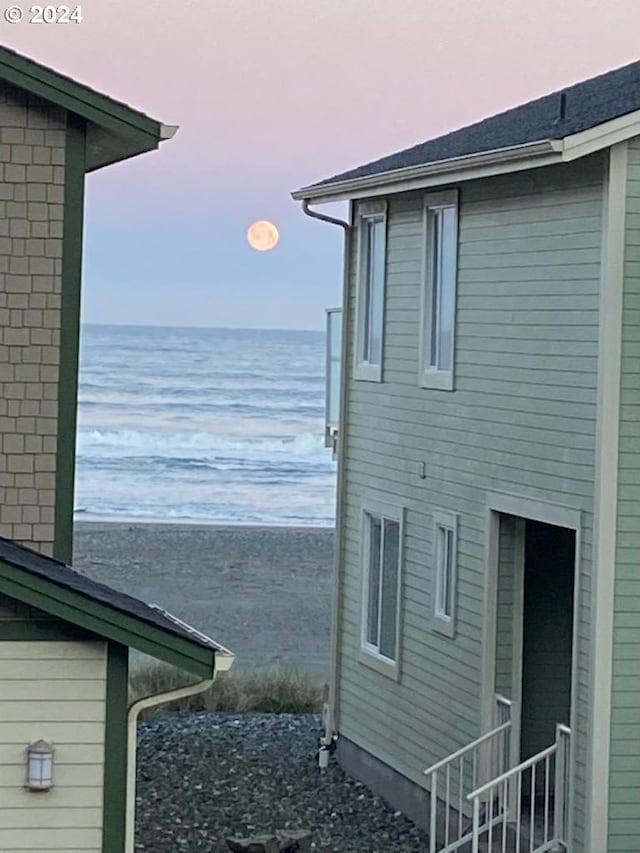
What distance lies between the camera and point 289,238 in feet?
274

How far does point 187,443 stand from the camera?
233ft

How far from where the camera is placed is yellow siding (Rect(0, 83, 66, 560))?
37.4 ft

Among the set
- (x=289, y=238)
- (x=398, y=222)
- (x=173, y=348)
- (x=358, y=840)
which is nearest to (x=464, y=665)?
(x=358, y=840)

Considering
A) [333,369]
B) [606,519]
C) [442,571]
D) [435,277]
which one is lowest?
[442,571]

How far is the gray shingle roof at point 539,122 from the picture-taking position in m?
12.8

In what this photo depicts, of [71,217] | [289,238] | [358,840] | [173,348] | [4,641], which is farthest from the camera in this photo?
[173,348]

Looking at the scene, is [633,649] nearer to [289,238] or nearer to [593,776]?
[593,776]

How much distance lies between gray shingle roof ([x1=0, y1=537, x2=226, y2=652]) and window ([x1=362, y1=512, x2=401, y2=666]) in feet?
19.4

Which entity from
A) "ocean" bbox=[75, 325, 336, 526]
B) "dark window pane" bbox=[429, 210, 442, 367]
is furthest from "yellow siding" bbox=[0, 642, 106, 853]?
"ocean" bbox=[75, 325, 336, 526]

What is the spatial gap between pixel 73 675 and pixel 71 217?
3.12 m

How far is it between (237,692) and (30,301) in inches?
439

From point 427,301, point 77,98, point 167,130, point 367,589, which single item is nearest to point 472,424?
point 427,301

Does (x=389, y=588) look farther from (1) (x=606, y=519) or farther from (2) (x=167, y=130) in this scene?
(2) (x=167, y=130)

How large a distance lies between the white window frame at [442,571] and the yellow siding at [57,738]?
18.0 feet
